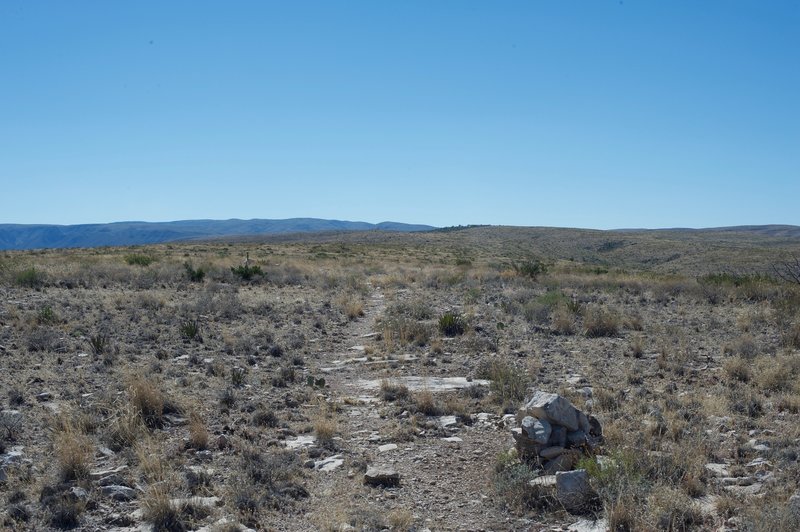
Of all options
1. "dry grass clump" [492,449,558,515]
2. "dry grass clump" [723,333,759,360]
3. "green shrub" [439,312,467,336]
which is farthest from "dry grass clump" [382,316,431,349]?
"dry grass clump" [492,449,558,515]

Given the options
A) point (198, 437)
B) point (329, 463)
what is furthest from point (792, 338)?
point (198, 437)

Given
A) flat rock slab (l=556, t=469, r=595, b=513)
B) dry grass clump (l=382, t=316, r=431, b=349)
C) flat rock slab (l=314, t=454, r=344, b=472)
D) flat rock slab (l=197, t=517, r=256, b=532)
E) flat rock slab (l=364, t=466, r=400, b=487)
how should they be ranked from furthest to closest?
dry grass clump (l=382, t=316, r=431, b=349), flat rock slab (l=314, t=454, r=344, b=472), flat rock slab (l=364, t=466, r=400, b=487), flat rock slab (l=556, t=469, r=595, b=513), flat rock slab (l=197, t=517, r=256, b=532)

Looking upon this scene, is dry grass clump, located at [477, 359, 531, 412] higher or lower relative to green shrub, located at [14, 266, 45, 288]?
lower

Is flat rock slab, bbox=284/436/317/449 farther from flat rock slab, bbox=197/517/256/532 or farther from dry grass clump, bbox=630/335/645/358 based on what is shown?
dry grass clump, bbox=630/335/645/358

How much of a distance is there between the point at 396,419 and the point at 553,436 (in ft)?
8.54

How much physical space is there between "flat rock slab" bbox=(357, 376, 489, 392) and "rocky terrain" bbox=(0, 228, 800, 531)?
0.07 metres

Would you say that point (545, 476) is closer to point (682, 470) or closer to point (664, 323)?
point (682, 470)

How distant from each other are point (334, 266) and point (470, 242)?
185 ft

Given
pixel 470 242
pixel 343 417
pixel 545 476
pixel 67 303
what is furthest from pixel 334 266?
pixel 470 242

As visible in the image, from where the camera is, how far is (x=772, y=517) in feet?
15.7

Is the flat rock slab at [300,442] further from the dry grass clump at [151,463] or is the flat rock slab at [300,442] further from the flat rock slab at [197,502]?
the flat rock slab at [197,502]

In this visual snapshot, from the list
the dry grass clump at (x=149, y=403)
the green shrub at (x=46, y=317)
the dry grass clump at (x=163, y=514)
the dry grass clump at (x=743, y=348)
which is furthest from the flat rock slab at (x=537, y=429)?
the green shrub at (x=46, y=317)

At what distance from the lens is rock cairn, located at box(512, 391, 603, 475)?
6.39 meters

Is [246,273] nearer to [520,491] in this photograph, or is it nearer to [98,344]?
[98,344]
